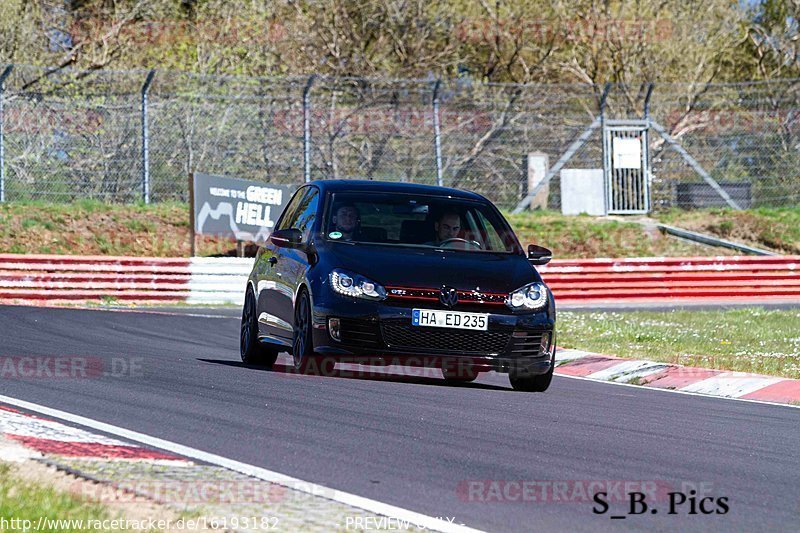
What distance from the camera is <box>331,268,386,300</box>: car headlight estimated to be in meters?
9.40

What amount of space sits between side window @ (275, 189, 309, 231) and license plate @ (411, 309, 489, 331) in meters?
2.36

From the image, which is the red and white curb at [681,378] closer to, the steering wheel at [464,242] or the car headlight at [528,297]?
the car headlight at [528,297]

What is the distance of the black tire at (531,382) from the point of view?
999 cm

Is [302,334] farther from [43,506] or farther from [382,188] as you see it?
[43,506]

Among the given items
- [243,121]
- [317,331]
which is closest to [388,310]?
[317,331]

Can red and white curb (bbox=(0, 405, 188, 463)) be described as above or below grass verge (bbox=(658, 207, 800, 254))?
below

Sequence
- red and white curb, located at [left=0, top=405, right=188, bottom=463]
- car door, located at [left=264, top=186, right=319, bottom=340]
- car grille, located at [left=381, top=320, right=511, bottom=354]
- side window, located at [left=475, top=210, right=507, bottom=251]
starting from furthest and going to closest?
side window, located at [left=475, top=210, right=507, bottom=251]
car door, located at [left=264, top=186, right=319, bottom=340]
car grille, located at [left=381, top=320, right=511, bottom=354]
red and white curb, located at [left=0, top=405, right=188, bottom=463]

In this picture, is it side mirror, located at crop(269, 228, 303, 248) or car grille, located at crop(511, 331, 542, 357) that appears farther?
side mirror, located at crop(269, 228, 303, 248)

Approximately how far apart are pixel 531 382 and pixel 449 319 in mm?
1020

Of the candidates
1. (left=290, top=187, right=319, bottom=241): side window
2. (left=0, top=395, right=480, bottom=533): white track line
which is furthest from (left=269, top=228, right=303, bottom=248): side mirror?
(left=0, top=395, right=480, bottom=533): white track line

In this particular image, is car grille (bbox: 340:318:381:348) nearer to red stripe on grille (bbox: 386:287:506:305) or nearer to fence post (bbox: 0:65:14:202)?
red stripe on grille (bbox: 386:287:506:305)

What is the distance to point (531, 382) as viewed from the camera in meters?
10.1

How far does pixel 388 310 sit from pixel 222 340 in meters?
5.48

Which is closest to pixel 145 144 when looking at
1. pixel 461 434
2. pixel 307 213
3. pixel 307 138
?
pixel 307 138
